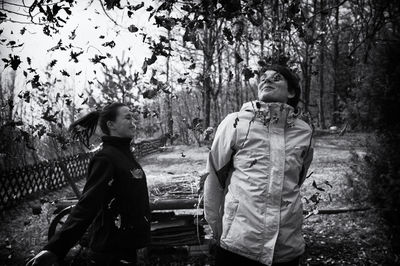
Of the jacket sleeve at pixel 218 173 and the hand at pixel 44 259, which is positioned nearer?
the hand at pixel 44 259

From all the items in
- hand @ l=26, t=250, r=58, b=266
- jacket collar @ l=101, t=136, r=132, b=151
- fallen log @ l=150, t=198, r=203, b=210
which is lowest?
fallen log @ l=150, t=198, r=203, b=210

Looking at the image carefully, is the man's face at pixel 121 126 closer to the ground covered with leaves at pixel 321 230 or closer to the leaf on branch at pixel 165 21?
the leaf on branch at pixel 165 21

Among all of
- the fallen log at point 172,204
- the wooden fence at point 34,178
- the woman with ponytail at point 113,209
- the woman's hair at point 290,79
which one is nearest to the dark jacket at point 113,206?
the woman with ponytail at point 113,209

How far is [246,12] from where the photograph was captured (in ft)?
9.30

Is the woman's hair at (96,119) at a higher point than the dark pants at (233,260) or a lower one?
higher

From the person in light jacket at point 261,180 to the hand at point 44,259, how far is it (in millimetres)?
962

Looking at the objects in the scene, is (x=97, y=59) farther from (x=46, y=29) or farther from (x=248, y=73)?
(x=248, y=73)

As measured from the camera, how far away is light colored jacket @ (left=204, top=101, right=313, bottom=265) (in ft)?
5.82

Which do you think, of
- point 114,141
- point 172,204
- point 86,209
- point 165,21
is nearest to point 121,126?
point 114,141

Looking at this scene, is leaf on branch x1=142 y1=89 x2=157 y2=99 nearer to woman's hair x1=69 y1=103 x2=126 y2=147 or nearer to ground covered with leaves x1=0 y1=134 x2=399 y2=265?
woman's hair x1=69 y1=103 x2=126 y2=147

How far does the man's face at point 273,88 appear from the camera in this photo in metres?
2.08

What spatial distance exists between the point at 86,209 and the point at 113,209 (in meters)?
0.26

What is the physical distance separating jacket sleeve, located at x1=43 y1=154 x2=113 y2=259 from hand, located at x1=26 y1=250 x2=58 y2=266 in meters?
0.03

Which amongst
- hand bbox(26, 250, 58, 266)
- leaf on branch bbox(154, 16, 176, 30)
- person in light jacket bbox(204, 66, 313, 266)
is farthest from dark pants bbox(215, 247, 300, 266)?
leaf on branch bbox(154, 16, 176, 30)
